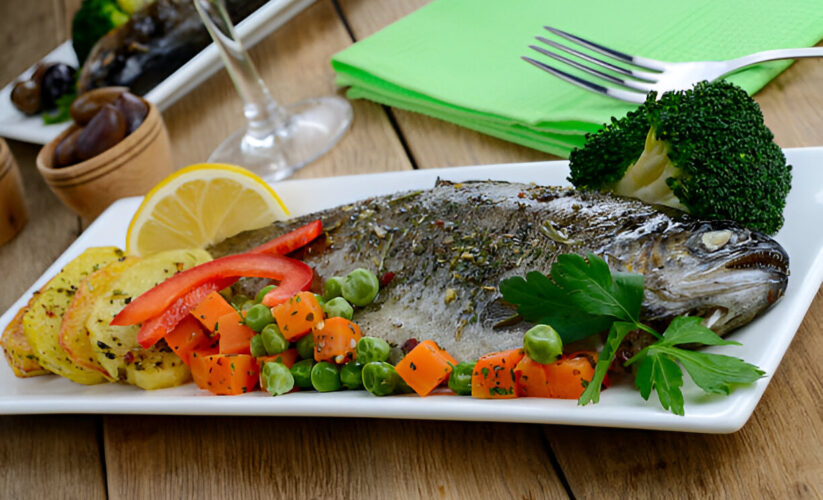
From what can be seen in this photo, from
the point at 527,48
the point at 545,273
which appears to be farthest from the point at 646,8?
the point at 545,273

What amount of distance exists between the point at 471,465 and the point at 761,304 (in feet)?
2.53

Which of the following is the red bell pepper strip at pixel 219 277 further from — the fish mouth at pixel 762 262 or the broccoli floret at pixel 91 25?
the broccoli floret at pixel 91 25

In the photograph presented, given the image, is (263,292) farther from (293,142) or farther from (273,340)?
(293,142)

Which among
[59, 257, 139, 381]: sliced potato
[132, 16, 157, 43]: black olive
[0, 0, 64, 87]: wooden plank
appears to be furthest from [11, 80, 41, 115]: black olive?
[59, 257, 139, 381]: sliced potato

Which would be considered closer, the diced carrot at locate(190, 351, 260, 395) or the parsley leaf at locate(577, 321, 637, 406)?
the parsley leaf at locate(577, 321, 637, 406)

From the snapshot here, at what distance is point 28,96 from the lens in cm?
443

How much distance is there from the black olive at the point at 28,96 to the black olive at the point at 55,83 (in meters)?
0.04

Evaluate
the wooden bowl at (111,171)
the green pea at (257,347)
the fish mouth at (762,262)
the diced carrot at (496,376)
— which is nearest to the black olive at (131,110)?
the wooden bowl at (111,171)

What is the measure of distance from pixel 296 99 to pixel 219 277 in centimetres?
189

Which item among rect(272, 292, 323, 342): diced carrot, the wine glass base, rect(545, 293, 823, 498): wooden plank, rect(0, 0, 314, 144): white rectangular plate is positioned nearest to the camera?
rect(545, 293, 823, 498): wooden plank

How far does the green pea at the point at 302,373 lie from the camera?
208cm

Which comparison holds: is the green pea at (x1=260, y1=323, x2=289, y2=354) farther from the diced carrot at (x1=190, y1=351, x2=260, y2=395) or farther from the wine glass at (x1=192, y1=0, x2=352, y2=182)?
the wine glass at (x1=192, y1=0, x2=352, y2=182)

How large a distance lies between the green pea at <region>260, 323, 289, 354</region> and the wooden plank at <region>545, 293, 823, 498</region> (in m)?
0.76

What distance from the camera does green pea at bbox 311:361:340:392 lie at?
202cm
